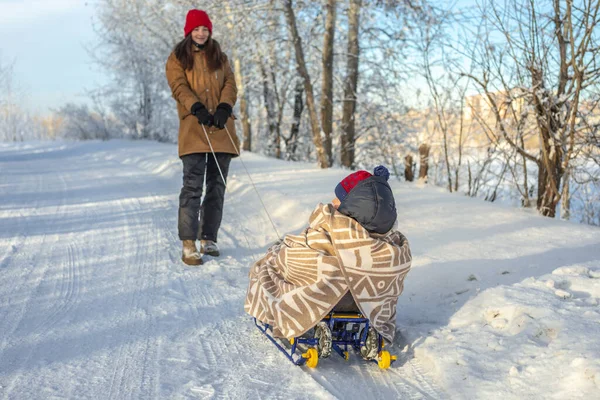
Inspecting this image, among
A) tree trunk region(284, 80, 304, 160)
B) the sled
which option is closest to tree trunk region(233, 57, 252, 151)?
tree trunk region(284, 80, 304, 160)

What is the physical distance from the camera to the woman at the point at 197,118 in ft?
15.7

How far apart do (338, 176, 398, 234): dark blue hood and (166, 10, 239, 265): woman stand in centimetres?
219

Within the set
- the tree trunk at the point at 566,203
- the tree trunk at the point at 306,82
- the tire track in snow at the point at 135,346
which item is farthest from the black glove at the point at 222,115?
the tree trunk at the point at 306,82

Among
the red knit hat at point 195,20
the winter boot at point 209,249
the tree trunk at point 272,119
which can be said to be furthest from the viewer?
the tree trunk at point 272,119

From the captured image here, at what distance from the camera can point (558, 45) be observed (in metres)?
6.05

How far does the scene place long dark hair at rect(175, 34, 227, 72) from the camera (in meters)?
4.81

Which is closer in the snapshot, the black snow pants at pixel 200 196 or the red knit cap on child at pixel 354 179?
the red knit cap on child at pixel 354 179

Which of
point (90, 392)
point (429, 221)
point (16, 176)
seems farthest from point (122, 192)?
point (90, 392)

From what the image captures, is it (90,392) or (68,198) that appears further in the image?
(68,198)

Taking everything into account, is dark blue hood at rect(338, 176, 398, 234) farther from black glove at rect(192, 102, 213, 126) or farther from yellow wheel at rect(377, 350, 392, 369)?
black glove at rect(192, 102, 213, 126)

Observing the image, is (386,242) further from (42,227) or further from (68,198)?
(68,198)

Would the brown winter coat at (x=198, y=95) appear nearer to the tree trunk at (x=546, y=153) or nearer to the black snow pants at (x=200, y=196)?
the black snow pants at (x=200, y=196)

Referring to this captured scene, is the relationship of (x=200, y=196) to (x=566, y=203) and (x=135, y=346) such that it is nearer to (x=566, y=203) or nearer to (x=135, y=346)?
(x=135, y=346)

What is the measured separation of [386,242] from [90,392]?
1.74 metres
